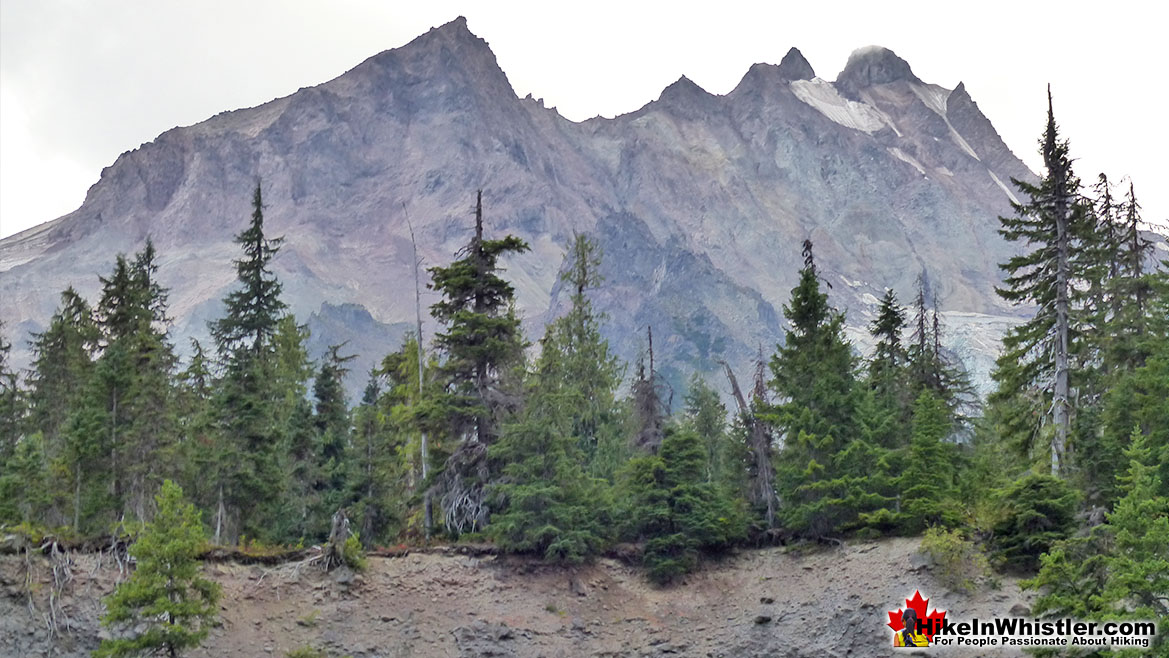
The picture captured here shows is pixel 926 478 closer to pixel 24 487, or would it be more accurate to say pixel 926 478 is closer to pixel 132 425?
pixel 132 425

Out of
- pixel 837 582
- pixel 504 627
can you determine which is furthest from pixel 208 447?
pixel 837 582

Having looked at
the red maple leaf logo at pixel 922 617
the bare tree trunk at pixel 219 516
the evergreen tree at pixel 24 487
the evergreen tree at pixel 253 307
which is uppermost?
the evergreen tree at pixel 253 307

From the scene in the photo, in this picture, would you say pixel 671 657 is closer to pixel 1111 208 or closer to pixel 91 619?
pixel 91 619

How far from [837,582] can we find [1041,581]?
436 inches

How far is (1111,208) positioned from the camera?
129 ft

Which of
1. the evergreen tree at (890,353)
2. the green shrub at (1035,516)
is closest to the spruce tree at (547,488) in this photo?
the green shrub at (1035,516)

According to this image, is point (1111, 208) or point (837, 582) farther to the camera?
point (1111, 208)

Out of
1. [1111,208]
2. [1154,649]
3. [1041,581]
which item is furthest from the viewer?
[1111,208]

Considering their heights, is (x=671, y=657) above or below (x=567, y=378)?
below

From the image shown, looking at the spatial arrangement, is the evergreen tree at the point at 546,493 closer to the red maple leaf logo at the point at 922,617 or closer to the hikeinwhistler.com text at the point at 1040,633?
the red maple leaf logo at the point at 922,617

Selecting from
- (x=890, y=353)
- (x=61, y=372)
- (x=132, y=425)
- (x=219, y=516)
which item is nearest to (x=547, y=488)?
(x=219, y=516)

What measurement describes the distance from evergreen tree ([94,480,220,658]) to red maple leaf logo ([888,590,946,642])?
1787 cm

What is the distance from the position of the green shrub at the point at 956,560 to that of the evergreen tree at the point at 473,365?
A: 49.0 ft

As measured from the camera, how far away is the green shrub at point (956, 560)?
31.9 m
